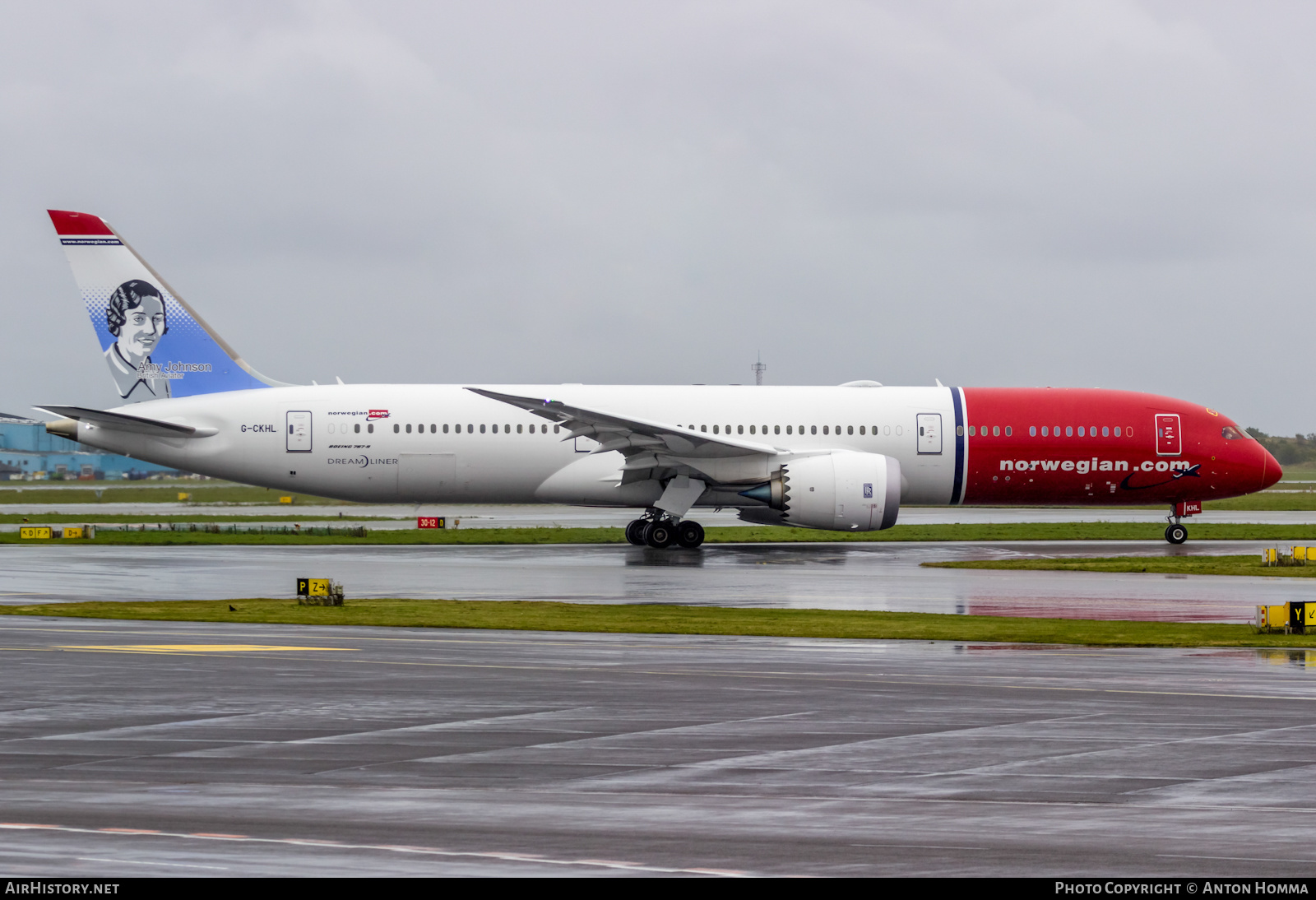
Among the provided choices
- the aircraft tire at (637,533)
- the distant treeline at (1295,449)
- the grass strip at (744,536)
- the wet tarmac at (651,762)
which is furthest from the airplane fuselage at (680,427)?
the distant treeline at (1295,449)

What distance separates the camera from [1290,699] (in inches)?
476

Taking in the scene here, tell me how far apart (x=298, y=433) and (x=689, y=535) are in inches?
390

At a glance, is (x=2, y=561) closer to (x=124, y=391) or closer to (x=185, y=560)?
(x=185, y=560)

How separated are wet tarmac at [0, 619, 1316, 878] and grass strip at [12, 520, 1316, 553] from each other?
785 inches

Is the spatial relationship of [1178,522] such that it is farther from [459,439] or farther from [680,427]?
[459,439]

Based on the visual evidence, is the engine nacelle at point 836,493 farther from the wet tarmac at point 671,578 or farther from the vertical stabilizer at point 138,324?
the vertical stabilizer at point 138,324

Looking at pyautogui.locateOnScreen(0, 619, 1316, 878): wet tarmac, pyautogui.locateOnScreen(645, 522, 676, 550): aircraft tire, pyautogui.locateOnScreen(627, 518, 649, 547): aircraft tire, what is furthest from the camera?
pyautogui.locateOnScreen(627, 518, 649, 547): aircraft tire

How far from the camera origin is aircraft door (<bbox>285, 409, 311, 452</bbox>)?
32.8 meters

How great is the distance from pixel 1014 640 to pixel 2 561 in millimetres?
21561

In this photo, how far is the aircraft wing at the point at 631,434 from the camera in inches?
1176

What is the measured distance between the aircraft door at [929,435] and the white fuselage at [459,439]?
0.06 m

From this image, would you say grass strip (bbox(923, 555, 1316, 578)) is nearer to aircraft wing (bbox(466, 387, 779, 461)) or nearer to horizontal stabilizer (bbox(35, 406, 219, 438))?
aircraft wing (bbox(466, 387, 779, 461))

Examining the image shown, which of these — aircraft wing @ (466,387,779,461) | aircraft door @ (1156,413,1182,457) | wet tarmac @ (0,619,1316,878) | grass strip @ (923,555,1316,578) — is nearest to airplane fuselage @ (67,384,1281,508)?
aircraft door @ (1156,413,1182,457)

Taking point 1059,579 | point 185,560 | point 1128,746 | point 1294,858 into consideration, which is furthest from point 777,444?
point 1294,858
